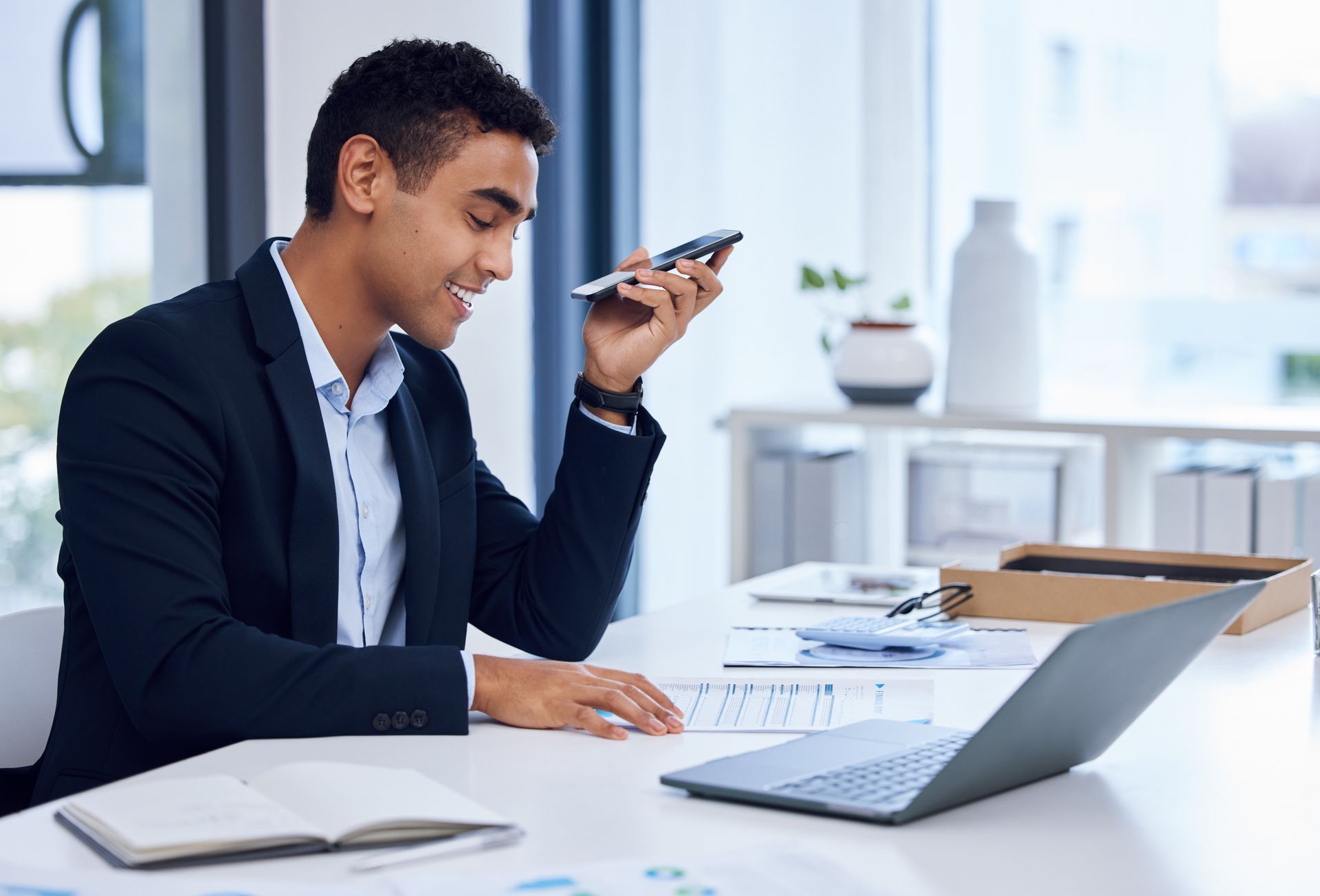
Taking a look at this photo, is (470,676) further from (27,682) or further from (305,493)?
(27,682)

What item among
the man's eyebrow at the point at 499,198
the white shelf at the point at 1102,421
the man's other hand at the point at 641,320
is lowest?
the white shelf at the point at 1102,421

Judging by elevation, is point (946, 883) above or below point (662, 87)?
below

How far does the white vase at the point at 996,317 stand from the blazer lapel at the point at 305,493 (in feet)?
5.89

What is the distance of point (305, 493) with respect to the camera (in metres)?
1.37

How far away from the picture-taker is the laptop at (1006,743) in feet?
3.09

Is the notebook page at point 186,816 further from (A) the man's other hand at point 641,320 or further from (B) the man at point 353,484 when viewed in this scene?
(A) the man's other hand at point 641,320

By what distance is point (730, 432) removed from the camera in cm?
313

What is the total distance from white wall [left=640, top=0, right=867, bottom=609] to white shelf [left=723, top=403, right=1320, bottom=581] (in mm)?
342

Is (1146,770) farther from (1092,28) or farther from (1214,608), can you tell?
(1092,28)

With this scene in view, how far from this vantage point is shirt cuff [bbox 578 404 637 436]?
1584 mm

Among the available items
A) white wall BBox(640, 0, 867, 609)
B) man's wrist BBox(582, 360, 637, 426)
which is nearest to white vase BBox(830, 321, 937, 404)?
white wall BBox(640, 0, 867, 609)

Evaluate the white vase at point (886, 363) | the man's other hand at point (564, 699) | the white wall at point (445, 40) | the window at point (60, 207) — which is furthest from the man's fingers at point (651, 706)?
the white vase at point (886, 363)

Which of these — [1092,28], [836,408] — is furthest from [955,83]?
[836,408]

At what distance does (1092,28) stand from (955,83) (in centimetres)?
33
